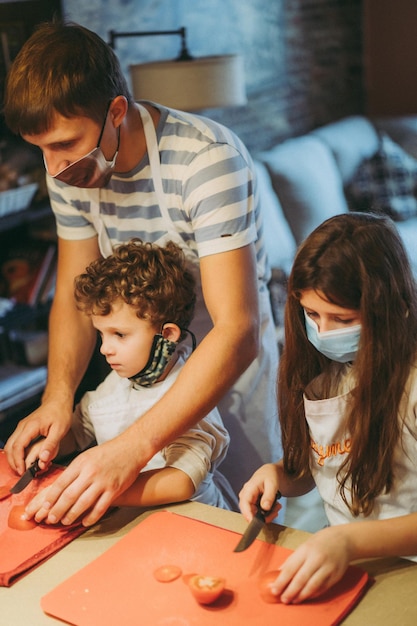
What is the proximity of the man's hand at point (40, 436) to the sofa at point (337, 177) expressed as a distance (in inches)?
88.4

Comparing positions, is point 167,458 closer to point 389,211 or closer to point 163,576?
point 163,576

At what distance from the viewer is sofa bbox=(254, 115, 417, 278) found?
13.3 feet

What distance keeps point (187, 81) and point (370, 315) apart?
6.80 feet

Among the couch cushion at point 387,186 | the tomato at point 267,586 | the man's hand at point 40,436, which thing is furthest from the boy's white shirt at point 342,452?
the couch cushion at point 387,186

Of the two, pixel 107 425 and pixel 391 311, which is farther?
pixel 107 425

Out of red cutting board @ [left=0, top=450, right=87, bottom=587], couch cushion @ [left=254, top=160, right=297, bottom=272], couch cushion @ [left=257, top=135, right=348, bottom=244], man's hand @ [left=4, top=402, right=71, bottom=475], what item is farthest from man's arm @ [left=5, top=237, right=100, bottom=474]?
couch cushion @ [left=257, top=135, right=348, bottom=244]

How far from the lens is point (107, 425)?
1599 millimetres

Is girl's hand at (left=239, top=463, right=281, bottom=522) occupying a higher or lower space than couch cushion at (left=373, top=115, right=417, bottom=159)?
higher

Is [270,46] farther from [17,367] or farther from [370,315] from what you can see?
[370,315]

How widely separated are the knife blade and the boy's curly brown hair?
31 centimetres

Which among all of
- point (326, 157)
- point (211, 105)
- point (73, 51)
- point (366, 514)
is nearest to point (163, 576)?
point (366, 514)

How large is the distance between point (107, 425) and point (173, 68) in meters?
1.86

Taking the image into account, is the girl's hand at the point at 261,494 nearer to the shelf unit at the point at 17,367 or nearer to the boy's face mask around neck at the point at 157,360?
the boy's face mask around neck at the point at 157,360

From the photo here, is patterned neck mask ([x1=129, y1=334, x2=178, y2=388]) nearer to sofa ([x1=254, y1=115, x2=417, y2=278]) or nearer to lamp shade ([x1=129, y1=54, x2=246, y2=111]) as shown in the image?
lamp shade ([x1=129, y1=54, x2=246, y2=111])
